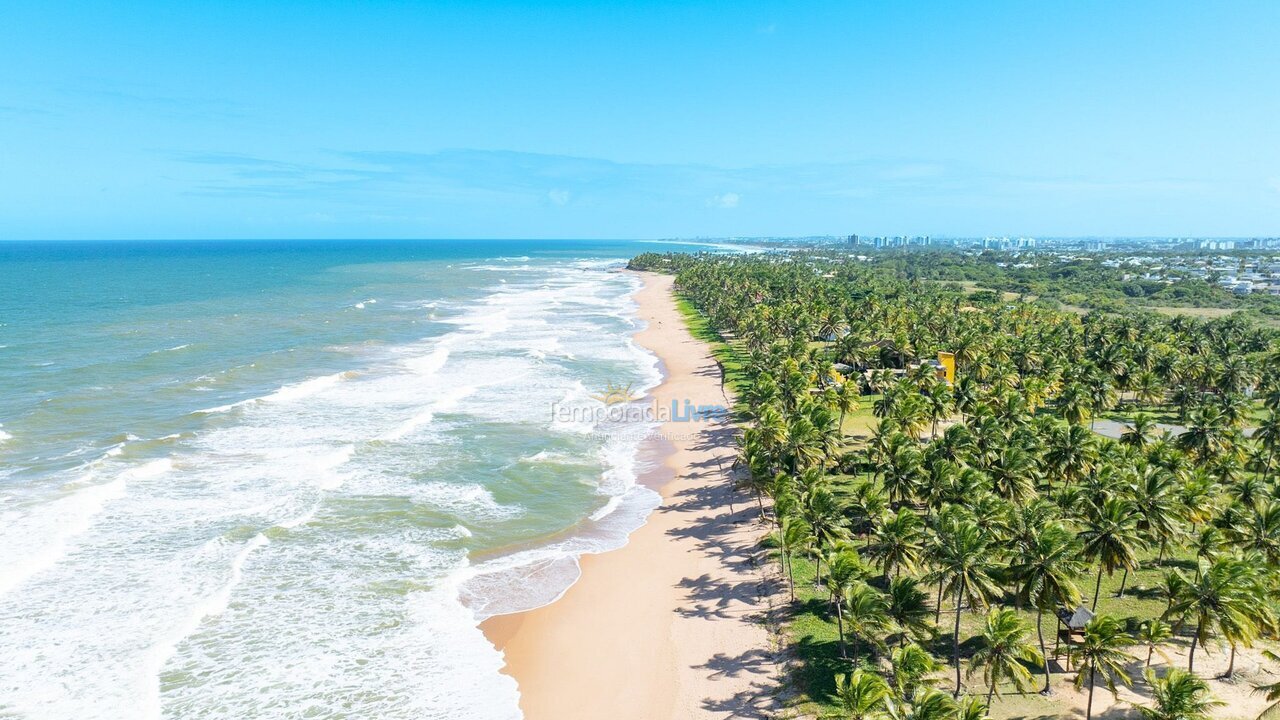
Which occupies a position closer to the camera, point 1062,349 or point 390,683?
point 390,683

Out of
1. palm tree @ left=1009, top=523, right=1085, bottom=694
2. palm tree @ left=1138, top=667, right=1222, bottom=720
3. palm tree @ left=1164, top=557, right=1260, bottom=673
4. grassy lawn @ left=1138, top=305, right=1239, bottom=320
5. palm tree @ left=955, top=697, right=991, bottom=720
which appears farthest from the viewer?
grassy lawn @ left=1138, top=305, right=1239, bottom=320

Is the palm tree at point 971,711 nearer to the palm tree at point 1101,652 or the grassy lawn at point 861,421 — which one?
the palm tree at point 1101,652

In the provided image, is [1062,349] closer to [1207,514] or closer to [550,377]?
[1207,514]

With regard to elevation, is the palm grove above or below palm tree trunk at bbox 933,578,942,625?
above

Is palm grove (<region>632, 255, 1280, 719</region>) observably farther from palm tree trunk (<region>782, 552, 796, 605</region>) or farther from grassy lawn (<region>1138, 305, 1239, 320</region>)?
grassy lawn (<region>1138, 305, 1239, 320</region>)

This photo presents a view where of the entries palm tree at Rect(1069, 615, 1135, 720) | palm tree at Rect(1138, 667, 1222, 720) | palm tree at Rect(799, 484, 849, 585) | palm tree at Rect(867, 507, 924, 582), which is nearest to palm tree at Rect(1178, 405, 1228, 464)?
palm tree at Rect(867, 507, 924, 582)

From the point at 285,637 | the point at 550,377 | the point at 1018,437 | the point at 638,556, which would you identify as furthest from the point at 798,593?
the point at 550,377

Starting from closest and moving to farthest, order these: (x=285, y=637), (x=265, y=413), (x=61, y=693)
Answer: (x=61, y=693) < (x=285, y=637) < (x=265, y=413)

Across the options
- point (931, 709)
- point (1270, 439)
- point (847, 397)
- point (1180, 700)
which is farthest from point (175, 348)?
point (1270, 439)
